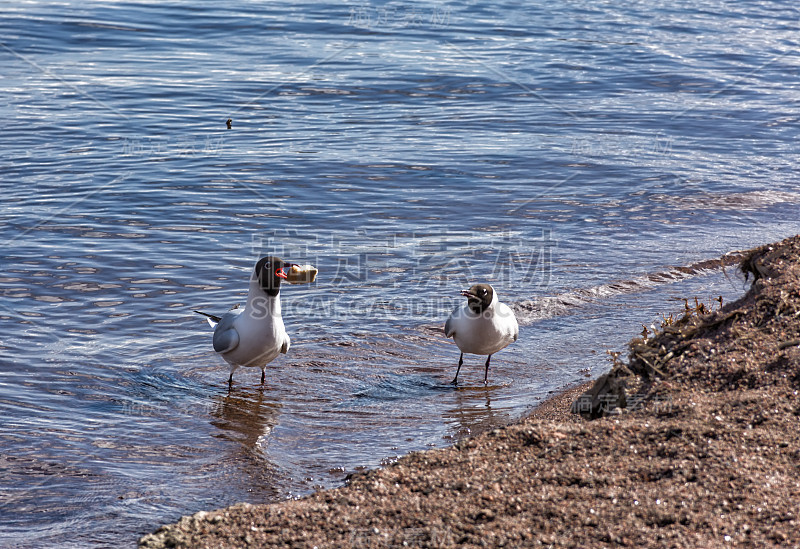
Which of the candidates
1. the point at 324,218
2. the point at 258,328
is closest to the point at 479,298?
the point at 258,328

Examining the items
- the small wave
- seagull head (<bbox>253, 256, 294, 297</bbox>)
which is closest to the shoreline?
seagull head (<bbox>253, 256, 294, 297</bbox>)

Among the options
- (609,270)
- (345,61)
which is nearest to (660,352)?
(609,270)

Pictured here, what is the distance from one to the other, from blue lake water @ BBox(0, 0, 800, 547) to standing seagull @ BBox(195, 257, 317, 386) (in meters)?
0.29

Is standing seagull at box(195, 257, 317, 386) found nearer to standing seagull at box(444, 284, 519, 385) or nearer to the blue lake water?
the blue lake water

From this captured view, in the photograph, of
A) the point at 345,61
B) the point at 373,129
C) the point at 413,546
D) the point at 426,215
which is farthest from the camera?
the point at 345,61

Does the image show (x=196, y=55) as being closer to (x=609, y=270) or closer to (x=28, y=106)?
(x=28, y=106)

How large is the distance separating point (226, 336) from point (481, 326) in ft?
6.83

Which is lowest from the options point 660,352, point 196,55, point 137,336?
point 137,336

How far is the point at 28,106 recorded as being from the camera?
585 inches

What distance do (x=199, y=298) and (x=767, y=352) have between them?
5750 millimetres

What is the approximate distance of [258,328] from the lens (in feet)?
22.1

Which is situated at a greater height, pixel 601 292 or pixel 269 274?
pixel 269 274

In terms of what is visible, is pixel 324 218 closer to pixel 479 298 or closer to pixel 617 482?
pixel 479 298

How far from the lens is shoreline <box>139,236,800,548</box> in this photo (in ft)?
10.9
